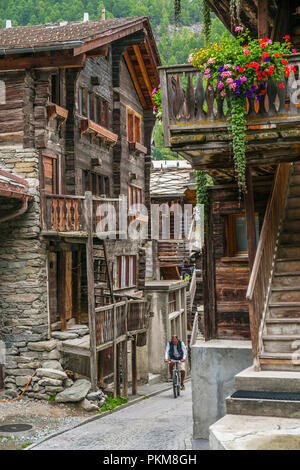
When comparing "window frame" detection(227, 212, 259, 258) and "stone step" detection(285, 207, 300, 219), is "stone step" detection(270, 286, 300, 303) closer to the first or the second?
"stone step" detection(285, 207, 300, 219)

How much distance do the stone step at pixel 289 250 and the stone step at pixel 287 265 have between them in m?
0.23

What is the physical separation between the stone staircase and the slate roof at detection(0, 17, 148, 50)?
8.99m

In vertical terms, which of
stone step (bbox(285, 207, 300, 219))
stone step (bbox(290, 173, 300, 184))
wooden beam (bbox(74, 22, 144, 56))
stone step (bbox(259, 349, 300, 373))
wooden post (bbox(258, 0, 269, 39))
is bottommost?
stone step (bbox(259, 349, 300, 373))

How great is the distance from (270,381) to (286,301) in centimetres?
221

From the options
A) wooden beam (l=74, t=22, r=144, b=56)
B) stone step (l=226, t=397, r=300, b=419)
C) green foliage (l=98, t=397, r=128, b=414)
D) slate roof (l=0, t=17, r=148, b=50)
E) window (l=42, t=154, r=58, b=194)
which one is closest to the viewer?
stone step (l=226, t=397, r=300, b=419)

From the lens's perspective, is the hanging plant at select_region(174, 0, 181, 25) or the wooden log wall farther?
the wooden log wall

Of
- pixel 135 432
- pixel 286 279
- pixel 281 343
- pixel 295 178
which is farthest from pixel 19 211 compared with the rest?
pixel 281 343

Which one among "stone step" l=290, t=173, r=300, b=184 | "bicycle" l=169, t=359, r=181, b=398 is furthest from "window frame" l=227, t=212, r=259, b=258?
"bicycle" l=169, t=359, r=181, b=398

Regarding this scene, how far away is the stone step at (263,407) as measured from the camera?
9445 millimetres

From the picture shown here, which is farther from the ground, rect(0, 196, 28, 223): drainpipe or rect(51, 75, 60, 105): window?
rect(51, 75, 60, 105): window

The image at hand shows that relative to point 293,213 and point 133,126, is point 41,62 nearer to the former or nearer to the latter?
point 133,126

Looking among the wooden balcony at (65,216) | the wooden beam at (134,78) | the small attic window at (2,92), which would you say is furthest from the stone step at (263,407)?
the wooden beam at (134,78)

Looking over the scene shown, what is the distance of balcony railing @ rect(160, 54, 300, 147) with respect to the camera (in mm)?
10945

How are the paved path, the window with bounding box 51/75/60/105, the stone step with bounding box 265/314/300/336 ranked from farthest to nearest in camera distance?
1. the window with bounding box 51/75/60/105
2. the paved path
3. the stone step with bounding box 265/314/300/336
